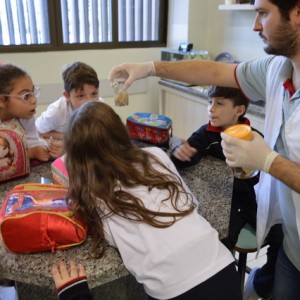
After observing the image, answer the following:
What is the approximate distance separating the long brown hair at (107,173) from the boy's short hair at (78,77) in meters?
0.82

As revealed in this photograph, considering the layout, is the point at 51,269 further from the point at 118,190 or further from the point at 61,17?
the point at 61,17

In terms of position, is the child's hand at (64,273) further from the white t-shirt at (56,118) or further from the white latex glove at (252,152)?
the white t-shirt at (56,118)

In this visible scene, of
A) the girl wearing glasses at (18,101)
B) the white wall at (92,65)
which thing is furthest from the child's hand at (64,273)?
the white wall at (92,65)

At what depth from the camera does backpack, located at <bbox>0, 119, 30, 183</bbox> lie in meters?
1.03

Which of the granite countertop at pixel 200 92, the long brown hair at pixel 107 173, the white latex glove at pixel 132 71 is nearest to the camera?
the long brown hair at pixel 107 173

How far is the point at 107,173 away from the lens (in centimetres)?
86

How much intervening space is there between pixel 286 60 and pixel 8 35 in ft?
8.06

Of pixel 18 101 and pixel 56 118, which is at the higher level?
pixel 18 101

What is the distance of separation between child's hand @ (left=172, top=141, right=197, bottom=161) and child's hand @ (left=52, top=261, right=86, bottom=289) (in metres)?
0.58

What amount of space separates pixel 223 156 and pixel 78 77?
2.86 ft

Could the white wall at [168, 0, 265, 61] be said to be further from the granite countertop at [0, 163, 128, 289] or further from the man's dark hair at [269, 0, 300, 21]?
the granite countertop at [0, 163, 128, 289]

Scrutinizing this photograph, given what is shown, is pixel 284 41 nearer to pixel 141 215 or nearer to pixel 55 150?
pixel 141 215

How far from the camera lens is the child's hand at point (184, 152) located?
120cm

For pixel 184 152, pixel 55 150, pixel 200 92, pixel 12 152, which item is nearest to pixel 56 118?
pixel 55 150
